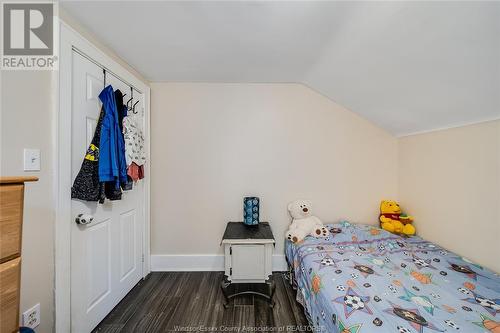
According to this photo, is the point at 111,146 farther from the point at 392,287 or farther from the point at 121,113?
the point at 392,287

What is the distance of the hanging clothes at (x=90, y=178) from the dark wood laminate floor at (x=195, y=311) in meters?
1.01

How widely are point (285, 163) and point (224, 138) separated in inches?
30.5

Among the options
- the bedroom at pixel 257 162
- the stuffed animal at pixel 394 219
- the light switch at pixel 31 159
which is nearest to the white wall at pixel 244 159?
the bedroom at pixel 257 162

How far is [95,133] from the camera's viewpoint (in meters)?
1.44

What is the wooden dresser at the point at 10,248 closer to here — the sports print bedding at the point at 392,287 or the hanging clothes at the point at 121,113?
the hanging clothes at the point at 121,113

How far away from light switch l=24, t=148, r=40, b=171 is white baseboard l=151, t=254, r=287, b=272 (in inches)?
61.2

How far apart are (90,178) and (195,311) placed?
135 cm

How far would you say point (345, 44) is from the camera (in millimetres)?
1501

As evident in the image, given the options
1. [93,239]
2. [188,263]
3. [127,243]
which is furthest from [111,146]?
[188,263]

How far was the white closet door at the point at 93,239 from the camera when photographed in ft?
4.45

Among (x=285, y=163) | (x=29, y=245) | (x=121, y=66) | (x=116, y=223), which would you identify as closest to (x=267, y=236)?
(x=285, y=163)

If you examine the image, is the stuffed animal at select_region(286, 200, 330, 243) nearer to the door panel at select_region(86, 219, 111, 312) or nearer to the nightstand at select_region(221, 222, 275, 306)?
the nightstand at select_region(221, 222, 275, 306)

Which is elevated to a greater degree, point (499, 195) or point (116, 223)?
point (499, 195)

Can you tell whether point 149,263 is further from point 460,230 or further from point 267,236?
point 460,230
